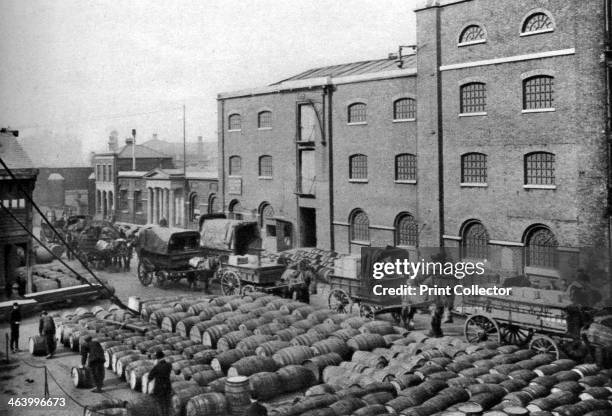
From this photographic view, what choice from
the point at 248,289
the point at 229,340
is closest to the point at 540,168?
the point at 248,289

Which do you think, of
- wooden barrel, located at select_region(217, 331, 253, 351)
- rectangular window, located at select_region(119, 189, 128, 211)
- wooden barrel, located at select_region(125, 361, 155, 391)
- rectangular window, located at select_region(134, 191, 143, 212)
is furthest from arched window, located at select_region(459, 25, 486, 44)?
rectangular window, located at select_region(119, 189, 128, 211)

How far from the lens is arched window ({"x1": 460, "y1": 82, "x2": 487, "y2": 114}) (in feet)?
86.9

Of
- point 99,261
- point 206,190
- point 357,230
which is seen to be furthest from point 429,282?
point 206,190

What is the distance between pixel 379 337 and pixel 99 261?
70.0 ft

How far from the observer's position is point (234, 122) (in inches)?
1597


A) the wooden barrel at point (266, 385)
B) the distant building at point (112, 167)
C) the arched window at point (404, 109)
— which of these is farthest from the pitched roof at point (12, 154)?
the distant building at point (112, 167)

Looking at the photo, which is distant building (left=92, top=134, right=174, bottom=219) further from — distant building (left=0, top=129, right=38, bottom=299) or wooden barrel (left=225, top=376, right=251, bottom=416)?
wooden barrel (left=225, top=376, right=251, bottom=416)

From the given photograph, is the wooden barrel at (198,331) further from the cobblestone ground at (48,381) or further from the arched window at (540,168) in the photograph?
the arched window at (540,168)

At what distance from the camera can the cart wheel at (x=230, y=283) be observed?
80.7ft

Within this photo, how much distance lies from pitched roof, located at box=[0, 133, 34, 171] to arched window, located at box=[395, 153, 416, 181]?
1645cm

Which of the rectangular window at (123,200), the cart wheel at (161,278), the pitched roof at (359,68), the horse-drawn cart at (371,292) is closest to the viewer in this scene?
the horse-drawn cart at (371,292)

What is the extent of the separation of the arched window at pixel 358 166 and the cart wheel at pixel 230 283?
10433 millimetres

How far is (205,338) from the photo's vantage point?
57.9 feet

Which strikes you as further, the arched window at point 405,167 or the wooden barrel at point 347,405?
the arched window at point 405,167
